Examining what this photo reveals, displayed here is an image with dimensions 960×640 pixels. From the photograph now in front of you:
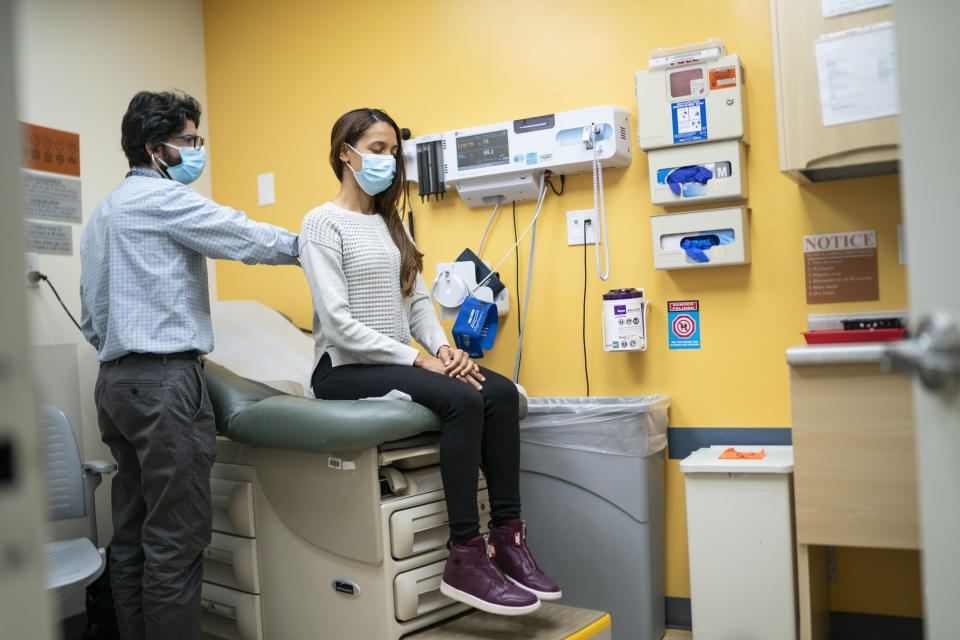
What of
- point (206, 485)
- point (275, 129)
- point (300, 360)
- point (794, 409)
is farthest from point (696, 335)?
point (275, 129)

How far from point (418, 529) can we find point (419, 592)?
0.15 meters

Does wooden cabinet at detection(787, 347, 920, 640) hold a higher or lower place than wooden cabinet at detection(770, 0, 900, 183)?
lower

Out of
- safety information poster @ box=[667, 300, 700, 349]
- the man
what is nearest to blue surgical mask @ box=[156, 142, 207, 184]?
the man

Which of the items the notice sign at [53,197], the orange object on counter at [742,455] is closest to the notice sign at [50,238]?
the notice sign at [53,197]

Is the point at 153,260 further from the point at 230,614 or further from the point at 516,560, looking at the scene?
the point at 516,560

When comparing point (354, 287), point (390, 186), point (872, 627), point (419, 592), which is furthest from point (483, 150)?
point (872, 627)

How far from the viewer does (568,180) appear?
2777 millimetres

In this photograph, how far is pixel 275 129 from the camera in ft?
11.3

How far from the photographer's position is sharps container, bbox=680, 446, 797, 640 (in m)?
2.07

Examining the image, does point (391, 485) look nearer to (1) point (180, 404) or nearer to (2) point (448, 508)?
(2) point (448, 508)

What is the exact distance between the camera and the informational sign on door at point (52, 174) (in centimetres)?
277

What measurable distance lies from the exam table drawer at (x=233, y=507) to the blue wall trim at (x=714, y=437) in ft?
4.33

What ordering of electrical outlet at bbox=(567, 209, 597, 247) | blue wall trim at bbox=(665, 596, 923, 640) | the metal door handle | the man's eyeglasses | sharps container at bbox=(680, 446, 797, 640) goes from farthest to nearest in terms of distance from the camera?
1. electrical outlet at bbox=(567, 209, 597, 247)
2. blue wall trim at bbox=(665, 596, 923, 640)
3. the man's eyeglasses
4. sharps container at bbox=(680, 446, 797, 640)
5. the metal door handle

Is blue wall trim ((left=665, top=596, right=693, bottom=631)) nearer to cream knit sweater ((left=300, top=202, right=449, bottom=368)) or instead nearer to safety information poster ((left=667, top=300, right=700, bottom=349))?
safety information poster ((left=667, top=300, right=700, bottom=349))
